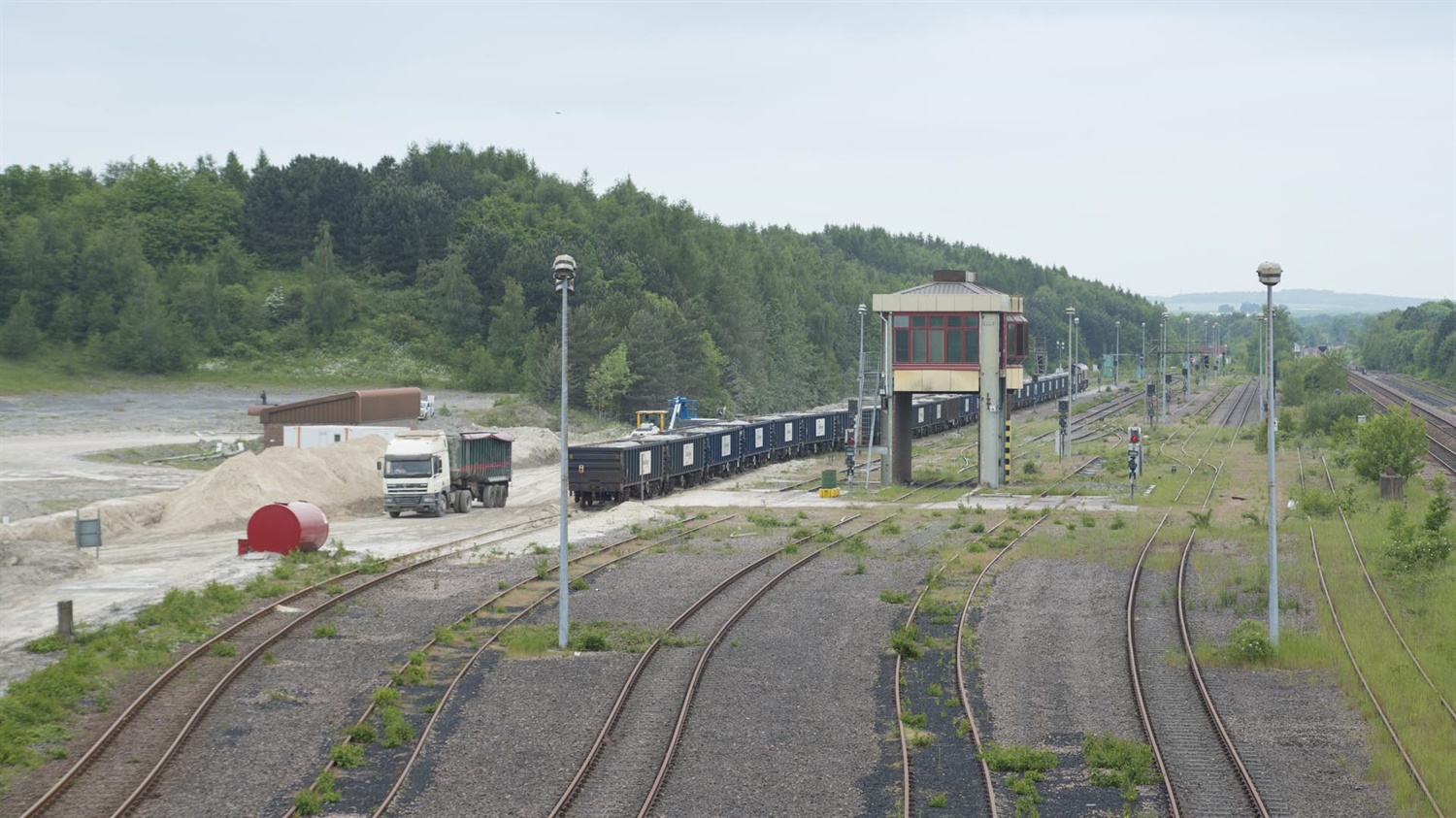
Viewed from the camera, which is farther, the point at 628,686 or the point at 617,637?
the point at 617,637

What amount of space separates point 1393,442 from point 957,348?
58.9 feet

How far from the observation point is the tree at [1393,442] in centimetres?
5709

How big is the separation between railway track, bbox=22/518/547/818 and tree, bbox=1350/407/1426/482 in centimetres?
4239

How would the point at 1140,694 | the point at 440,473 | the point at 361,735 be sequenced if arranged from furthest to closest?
1. the point at 440,473
2. the point at 1140,694
3. the point at 361,735

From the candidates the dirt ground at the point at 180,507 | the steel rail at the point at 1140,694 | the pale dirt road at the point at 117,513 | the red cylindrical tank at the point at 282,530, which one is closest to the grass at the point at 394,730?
the pale dirt road at the point at 117,513

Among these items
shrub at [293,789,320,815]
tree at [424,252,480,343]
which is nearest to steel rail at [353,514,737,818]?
shrub at [293,789,320,815]

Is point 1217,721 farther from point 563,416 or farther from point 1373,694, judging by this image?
point 563,416

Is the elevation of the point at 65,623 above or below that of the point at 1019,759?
above

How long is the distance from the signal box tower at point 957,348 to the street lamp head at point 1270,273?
32758mm

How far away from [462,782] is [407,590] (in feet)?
50.0

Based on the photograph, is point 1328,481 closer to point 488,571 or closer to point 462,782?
point 488,571

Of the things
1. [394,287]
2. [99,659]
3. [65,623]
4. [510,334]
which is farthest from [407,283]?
[99,659]

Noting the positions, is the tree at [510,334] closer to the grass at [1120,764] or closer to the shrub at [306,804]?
the grass at [1120,764]

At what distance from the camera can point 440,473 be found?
51.4m
